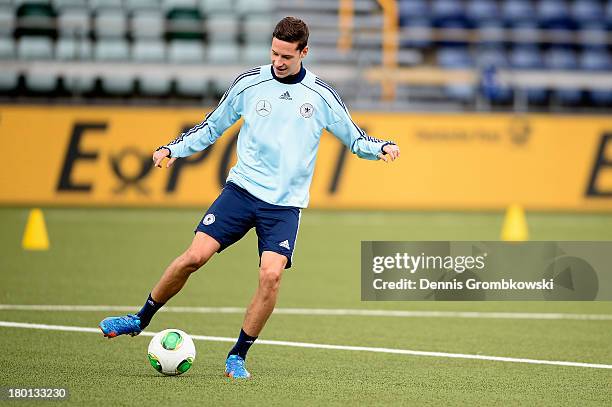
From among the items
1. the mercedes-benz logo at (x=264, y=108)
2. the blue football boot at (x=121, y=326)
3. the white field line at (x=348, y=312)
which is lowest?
the white field line at (x=348, y=312)

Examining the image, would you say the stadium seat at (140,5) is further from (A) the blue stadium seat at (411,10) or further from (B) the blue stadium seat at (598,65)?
(B) the blue stadium seat at (598,65)

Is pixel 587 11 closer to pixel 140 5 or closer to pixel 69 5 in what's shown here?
pixel 140 5

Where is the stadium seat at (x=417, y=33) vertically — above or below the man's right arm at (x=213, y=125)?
above

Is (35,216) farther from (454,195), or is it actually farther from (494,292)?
(454,195)

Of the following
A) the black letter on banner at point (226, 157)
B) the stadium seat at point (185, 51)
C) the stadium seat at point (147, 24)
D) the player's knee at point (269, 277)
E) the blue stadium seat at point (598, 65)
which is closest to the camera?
the player's knee at point (269, 277)

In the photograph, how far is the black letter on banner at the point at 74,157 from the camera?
20.3 meters

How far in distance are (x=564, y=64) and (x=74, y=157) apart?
1104 centimetres

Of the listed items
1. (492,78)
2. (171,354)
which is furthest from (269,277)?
(492,78)

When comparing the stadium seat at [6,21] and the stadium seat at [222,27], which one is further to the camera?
the stadium seat at [222,27]

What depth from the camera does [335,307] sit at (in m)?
11.0

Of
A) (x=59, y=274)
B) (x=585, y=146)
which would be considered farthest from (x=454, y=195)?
(x=59, y=274)

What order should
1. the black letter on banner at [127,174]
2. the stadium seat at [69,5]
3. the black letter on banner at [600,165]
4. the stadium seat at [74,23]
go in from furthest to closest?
the stadium seat at [69,5] < the stadium seat at [74,23] < the black letter on banner at [600,165] < the black letter on banner at [127,174]

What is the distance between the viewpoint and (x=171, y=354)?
24.4 ft

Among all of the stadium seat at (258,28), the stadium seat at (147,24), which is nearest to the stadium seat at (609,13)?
the stadium seat at (258,28)
